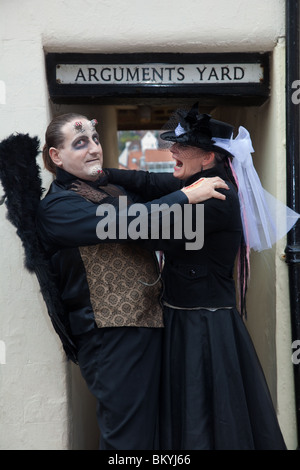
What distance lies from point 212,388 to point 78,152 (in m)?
1.25

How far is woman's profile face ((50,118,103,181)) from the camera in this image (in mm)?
2510

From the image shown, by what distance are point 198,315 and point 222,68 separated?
58.2 inches

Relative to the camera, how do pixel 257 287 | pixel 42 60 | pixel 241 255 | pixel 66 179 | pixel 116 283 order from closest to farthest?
pixel 116 283
pixel 66 179
pixel 241 255
pixel 42 60
pixel 257 287

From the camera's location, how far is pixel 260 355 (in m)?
3.43

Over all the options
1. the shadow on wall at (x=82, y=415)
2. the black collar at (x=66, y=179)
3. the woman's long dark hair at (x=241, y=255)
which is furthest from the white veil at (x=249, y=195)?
the shadow on wall at (x=82, y=415)

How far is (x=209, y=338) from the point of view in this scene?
2.40 meters

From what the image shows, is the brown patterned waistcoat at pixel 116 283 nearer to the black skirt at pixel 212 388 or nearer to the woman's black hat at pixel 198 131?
the black skirt at pixel 212 388

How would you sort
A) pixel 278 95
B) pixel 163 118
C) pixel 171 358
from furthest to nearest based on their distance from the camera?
pixel 163 118 < pixel 278 95 < pixel 171 358

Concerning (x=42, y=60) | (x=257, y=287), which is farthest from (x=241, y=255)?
(x=42, y=60)

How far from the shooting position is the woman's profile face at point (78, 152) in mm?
2510

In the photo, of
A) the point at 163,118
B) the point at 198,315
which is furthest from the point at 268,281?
the point at 163,118

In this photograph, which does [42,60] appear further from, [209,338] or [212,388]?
[212,388]

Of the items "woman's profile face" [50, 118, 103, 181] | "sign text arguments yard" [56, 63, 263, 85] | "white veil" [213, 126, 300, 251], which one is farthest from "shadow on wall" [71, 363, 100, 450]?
"sign text arguments yard" [56, 63, 263, 85]

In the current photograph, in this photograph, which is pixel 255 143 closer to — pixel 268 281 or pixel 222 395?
pixel 268 281
